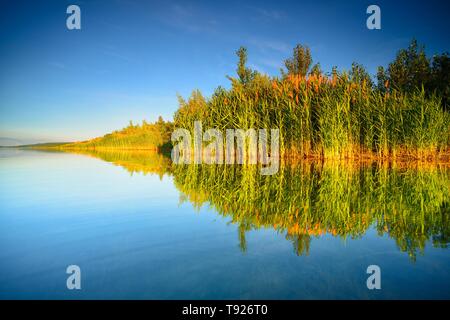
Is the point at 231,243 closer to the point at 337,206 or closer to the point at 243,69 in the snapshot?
the point at 337,206

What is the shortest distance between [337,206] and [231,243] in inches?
91.4

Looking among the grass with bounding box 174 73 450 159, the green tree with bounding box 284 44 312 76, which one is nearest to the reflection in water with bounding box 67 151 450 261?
→ the grass with bounding box 174 73 450 159

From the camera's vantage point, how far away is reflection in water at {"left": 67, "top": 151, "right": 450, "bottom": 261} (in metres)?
3.56

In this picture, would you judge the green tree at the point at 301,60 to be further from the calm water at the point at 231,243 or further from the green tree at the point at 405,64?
the calm water at the point at 231,243

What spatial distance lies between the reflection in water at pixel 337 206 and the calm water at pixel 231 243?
22mm

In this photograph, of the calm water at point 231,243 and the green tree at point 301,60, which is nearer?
the calm water at point 231,243

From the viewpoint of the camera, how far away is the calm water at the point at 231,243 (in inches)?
88.4

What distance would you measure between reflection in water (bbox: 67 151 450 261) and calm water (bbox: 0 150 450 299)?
22 millimetres

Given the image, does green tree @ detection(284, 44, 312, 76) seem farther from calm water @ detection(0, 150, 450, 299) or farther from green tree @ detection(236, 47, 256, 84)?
calm water @ detection(0, 150, 450, 299)

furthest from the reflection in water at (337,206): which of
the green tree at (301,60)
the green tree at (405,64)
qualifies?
the green tree at (301,60)

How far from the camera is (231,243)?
3285 millimetres

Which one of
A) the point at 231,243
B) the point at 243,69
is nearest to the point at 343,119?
the point at 231,243

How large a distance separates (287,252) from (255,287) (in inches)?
33.3
